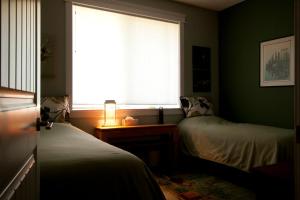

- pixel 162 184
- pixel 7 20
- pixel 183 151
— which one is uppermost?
pixel 7 20

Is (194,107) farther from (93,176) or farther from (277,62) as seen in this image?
(93,176)

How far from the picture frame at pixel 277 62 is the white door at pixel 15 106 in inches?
130

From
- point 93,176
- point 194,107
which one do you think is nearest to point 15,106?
point 93,176

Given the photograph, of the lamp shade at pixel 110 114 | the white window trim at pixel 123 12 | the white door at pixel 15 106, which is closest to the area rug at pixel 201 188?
the lamp shade at pixel 110 114

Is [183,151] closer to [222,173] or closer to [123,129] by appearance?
[222,173]

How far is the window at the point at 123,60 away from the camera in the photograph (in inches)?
128

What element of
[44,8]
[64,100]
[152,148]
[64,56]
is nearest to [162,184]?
[152,148]

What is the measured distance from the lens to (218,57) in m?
4.46

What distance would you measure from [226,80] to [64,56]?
275cm

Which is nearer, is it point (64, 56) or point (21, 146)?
point (21, 146)

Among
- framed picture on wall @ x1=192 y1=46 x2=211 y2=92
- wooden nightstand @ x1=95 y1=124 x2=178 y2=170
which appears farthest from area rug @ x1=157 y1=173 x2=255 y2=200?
framed picture on wall @ x1=192 y1=46 x2=211 y2=92

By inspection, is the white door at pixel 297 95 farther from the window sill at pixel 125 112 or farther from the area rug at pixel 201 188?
the window sill at pixel 125 112

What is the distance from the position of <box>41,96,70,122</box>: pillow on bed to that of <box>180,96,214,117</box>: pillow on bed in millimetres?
1811

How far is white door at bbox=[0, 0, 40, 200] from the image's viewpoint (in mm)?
468
